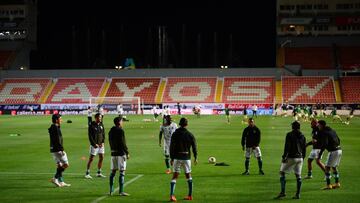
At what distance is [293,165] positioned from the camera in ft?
53.6

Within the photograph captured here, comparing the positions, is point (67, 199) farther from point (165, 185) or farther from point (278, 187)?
point (278, 187)

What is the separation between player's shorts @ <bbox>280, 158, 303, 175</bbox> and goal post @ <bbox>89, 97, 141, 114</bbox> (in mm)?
60531

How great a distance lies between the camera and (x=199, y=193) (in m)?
17.0

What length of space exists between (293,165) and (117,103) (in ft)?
207

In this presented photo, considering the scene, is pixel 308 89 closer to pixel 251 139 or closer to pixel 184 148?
pixel 251 139

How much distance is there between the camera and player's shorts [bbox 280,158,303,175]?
16.2 meters

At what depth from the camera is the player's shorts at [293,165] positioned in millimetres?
16234

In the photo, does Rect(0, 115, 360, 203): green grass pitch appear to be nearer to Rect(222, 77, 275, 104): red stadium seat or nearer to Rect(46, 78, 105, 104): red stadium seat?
Rect(222, 77, 275, 104): red stadium seat

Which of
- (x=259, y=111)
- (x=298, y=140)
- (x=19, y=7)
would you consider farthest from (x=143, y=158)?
(x=19, y=7)

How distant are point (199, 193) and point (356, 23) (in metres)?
72.5

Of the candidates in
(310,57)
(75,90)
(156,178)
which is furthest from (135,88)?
(156,178)

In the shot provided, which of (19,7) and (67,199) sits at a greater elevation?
(19,7)

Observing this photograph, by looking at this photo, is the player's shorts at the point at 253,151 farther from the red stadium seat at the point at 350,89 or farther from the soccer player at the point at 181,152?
the red stadium seat at the point at 350,89

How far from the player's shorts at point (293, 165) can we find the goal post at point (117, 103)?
199 feet
